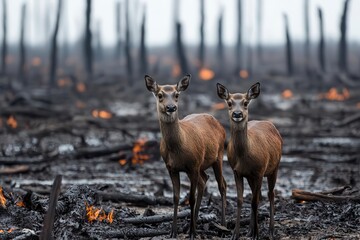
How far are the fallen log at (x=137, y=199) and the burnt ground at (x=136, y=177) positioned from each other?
18 mm

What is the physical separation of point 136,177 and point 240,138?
24.8ft

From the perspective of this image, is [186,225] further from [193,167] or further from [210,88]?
[210,88]

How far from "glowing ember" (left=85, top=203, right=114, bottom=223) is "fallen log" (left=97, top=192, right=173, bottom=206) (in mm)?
1737

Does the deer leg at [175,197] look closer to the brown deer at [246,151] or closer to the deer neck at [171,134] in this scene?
the deer neck at [171,134]

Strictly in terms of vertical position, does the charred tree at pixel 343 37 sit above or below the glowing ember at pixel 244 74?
above

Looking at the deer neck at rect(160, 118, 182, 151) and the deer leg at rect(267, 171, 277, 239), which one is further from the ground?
the deer neck at rect(160, 118, 182, 151)

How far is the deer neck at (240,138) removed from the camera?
950 cm

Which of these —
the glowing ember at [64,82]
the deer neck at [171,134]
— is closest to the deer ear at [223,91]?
the deer neck at [171,134]

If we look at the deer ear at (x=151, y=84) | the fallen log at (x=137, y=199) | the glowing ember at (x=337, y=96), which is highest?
the deer ear at (x=151, y=84)

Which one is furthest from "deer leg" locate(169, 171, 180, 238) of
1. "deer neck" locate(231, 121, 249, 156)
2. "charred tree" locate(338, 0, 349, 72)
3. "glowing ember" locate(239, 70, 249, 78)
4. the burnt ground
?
"glowing ember" locate(239, 70, 249, 78)

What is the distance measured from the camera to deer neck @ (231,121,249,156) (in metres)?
9.50

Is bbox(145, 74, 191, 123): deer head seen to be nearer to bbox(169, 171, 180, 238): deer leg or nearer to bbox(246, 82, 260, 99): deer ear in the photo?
bbox(169, 171, 180, 238): deer leg

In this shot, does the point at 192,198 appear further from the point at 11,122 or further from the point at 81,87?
the point at 81,87

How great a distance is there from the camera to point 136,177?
1686 centimetres
